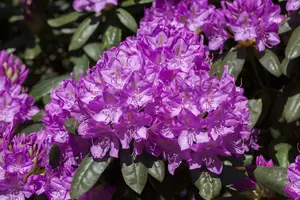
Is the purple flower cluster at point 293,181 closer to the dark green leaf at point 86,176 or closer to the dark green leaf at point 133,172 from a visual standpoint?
the dark green leaf at point 133,172

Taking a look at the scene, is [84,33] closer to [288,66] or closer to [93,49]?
[93,49]

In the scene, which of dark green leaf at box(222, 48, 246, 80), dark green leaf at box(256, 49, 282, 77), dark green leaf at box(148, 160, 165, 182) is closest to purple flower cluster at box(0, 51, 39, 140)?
dark green leaf at box(148, 160, 165, 182)

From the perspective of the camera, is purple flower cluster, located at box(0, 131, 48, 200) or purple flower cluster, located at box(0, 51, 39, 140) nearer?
purple flower cluster, located at box(0, 131, 48, 200)

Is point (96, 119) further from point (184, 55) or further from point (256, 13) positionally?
point (256, 13)

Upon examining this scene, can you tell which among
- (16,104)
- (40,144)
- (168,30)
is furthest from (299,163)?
(16,104)

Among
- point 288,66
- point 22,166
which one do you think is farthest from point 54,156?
point 288,66

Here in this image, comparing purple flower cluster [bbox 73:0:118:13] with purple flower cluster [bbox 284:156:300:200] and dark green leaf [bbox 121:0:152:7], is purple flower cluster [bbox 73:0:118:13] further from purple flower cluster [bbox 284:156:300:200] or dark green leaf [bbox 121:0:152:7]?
purple flower cluster [bbox 284:156:300:200]

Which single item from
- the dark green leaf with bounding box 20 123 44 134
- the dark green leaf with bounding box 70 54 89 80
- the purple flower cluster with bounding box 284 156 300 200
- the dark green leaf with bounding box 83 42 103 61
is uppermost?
the purple flower cluster with bounding box 284 156 300 200

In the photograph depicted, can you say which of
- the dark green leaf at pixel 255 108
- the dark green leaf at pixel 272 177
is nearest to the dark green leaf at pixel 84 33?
the dark green leaf at pixel 255 108
